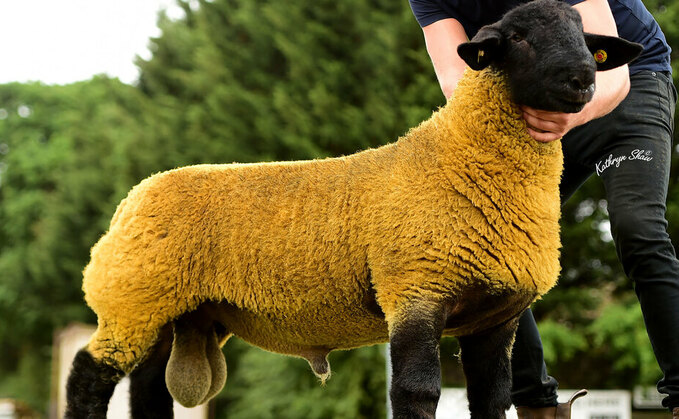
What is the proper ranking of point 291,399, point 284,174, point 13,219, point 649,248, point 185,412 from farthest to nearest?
point 13,219, point 291,399, point 185,412, point 284,174, point 649,248

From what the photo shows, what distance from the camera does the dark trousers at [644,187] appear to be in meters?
3.38

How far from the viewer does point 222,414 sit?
70.3ft

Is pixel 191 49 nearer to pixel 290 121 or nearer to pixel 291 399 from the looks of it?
pixel 290 121

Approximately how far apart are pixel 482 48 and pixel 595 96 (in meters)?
0.55

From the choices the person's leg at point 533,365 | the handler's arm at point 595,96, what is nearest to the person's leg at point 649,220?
the handler's arm at point 595,96

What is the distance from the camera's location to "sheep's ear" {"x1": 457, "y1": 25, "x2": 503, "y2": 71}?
10.2 feet

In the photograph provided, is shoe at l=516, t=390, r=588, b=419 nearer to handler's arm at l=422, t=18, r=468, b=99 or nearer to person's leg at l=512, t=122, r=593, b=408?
person's leg at l=512, t=122, r=593, b=408

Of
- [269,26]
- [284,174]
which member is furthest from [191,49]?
[284,174]

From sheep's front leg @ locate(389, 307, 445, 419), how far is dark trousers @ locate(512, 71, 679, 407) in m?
0.97

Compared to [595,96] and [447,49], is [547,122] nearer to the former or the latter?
[595,96]

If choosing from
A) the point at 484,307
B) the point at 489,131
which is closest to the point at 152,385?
the point at 484,307

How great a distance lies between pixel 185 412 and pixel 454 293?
22.4 ft

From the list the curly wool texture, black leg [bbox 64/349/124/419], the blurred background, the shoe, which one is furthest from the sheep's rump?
the blurred background

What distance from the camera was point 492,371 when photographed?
137 inches
